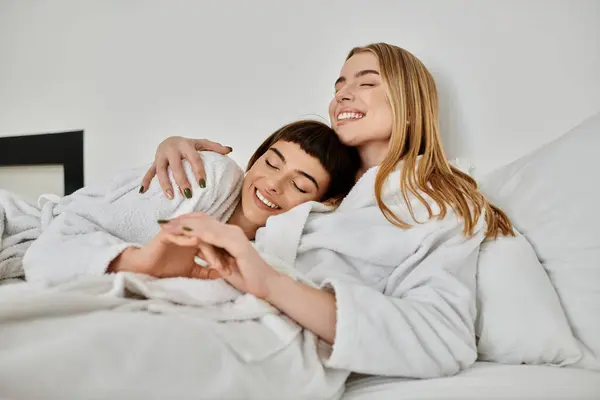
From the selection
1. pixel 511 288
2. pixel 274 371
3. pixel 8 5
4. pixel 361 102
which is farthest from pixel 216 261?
pixel 8 5

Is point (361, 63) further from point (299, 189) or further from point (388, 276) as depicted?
point (388, 276)

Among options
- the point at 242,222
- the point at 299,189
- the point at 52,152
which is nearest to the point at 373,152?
the point at 299,189

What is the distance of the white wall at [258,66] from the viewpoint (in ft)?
4.23

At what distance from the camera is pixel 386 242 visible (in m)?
0.99

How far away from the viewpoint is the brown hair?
1240 millimetres

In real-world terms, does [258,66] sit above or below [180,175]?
above

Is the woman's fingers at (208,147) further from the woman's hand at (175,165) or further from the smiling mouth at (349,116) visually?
the smiling mouth at (349,116)

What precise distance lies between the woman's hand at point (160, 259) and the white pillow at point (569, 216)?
0.66 metres

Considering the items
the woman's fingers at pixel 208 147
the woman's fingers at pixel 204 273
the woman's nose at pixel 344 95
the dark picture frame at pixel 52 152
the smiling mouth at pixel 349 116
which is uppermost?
the woman's nose at pixel 344 95

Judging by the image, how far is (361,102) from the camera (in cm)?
126

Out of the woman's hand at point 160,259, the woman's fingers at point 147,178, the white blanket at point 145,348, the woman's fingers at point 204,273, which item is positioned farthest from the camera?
the woman's fingers at point 147,178

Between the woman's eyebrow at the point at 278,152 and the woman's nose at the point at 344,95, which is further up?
the woman's nose at the point at 344,95

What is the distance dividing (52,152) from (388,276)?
180 cm

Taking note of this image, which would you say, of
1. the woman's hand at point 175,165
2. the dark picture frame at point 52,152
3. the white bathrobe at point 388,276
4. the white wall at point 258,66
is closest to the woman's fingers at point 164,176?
the woman's hand at point 175,165
